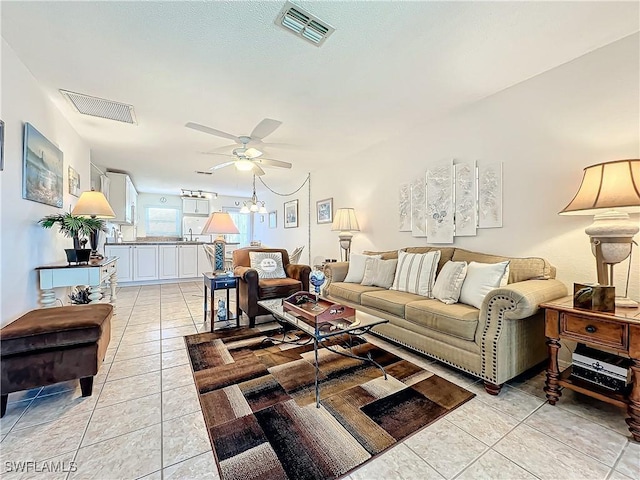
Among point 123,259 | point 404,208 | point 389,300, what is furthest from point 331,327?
point 123,259

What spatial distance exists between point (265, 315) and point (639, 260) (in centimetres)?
354

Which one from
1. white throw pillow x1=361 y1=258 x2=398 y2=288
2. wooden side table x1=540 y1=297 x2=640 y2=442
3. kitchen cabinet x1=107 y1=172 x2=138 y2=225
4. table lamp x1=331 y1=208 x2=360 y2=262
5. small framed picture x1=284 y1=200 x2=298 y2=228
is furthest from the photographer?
small framed picture x1=284 y1=200 x2=298 y2=228

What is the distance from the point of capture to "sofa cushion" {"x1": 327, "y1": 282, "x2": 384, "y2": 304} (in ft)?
10.2

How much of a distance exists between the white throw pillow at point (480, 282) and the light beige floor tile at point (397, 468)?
1273mm

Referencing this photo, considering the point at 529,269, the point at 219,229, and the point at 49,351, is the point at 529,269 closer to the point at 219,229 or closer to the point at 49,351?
the point at 219,229

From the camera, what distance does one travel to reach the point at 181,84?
255 cm

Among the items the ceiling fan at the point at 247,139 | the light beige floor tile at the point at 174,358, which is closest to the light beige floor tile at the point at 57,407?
the light beige floor tile at the point at 174,358

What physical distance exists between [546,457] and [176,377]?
2.33 metres

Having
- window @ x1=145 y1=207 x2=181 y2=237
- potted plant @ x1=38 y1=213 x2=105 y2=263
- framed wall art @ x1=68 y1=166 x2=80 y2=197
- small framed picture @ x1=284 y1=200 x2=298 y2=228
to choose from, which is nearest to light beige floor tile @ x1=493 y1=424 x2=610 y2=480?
potted plant @ x1=38 y1=213 x2=105 y2=263

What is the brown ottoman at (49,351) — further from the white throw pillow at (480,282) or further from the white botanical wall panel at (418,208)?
the white botanical wall panel at (418,208)

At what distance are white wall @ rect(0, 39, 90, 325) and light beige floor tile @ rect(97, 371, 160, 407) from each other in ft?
3.04

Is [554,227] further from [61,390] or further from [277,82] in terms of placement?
[61,390]

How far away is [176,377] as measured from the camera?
2.12 m

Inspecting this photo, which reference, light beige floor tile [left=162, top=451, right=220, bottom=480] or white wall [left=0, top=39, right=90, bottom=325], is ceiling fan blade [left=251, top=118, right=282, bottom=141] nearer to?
white wall [left=0, top=39, right=90, bottom=325]
